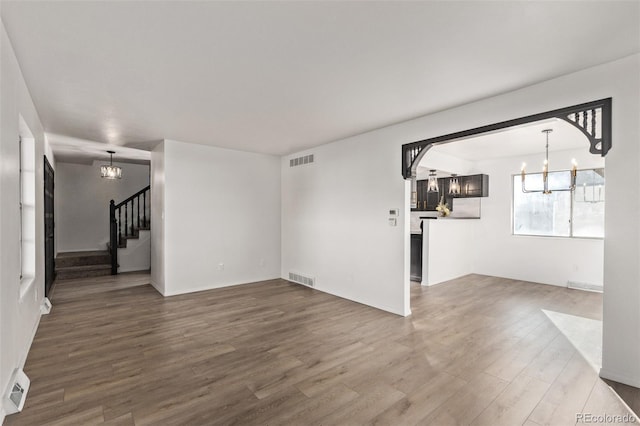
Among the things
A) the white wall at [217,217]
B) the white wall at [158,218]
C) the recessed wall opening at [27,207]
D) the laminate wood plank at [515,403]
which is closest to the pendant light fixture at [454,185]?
the white wall at [217,217]

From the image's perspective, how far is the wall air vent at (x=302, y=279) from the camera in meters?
6.21

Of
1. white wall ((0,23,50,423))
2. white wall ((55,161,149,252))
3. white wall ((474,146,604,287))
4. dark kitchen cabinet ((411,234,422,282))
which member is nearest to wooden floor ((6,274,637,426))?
white wall ((0,23,50,423))

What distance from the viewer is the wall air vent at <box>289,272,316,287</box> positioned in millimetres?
6215

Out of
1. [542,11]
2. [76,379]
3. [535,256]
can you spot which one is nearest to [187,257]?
[76,379]

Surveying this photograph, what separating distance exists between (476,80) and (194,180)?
494cm

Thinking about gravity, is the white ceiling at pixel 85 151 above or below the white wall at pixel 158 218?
above

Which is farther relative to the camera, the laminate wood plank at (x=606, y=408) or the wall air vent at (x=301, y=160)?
the wall air vent at (x=301, y=160)

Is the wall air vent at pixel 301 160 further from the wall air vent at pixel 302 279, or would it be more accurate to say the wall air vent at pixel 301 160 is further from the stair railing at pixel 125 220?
the stair railing at pixel 125 220

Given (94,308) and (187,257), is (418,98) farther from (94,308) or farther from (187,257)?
(94,308)

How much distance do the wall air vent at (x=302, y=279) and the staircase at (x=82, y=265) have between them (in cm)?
454

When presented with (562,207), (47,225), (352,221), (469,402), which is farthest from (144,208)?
(562,207)

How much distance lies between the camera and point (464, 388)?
2.59m

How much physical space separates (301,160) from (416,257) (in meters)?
3.31

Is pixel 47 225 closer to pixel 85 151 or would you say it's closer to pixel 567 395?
pixel 85 151
